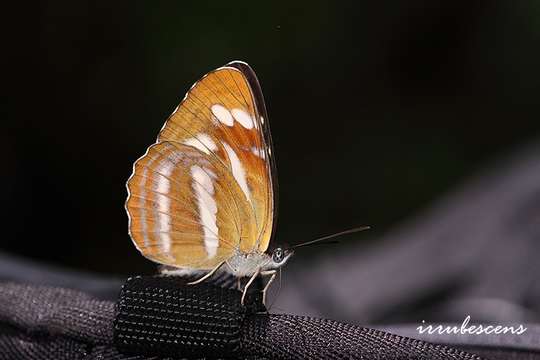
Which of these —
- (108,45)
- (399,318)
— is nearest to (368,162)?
(108,45)

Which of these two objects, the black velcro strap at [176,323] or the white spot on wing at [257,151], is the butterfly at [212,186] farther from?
the black velcro strap at [176,323]

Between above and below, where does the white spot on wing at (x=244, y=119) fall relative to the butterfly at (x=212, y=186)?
above

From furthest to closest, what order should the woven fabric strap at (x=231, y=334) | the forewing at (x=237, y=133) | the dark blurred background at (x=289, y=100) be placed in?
the dark blurred background at (x=289, y=100), the forewing at (x=237, y=133), the woven fabric strap at (x=231, y=334)

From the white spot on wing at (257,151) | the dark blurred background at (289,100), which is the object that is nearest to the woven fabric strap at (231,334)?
the white spot on wing at (257,151)

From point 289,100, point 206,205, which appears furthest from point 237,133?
point 289,100

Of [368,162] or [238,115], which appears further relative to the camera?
[368,162]

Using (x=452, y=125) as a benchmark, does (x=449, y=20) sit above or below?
above

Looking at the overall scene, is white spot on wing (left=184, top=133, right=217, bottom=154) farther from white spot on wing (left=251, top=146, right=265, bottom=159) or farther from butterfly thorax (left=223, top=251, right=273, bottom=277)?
butterfly thorax (left=223, top=251, right=273, bottom=277)

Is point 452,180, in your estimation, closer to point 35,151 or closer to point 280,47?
point 280,47
